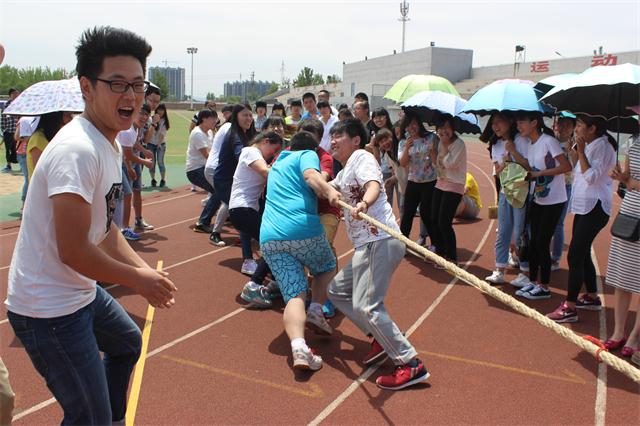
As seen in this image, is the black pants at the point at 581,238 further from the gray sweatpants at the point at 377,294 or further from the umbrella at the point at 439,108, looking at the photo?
the umbrella at the point at 439,108

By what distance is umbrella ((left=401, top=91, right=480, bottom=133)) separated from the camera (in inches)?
251

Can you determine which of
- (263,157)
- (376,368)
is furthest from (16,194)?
(376,368)

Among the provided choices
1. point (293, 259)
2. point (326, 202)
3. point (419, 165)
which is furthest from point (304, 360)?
point (419, 165)

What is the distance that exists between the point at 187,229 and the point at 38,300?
6399 mm

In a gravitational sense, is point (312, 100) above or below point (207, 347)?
above

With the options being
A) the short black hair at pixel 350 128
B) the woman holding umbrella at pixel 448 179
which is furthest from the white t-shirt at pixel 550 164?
the short black hair at pixel 350 128

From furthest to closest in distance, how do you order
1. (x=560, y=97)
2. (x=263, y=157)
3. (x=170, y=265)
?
(x=170, y=265), (x=263, y=157), (x=560, y=97)

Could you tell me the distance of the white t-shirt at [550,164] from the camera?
205 inches

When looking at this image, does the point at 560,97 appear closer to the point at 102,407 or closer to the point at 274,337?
the point at 274,337

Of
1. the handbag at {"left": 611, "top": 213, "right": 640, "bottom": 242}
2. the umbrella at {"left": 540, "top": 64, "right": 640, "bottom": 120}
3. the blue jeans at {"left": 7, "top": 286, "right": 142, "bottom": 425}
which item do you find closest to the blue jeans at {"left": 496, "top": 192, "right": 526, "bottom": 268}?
the umbrella at {"left": 540, "top": 64, "right": 640, "bottom": 120}

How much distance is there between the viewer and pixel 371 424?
322 centimetres

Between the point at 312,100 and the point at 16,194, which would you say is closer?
the point at 312,100

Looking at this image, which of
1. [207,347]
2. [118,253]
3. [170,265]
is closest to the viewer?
[118,253]

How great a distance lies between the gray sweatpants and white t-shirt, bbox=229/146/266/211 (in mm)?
2050
